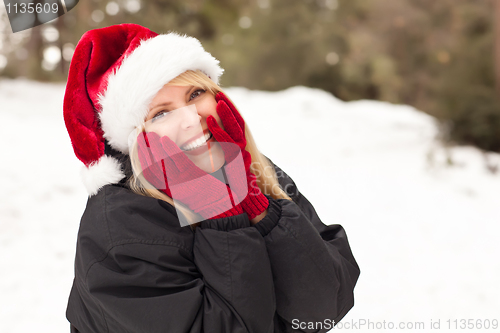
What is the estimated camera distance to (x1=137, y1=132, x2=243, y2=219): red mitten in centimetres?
112

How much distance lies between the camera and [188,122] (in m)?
1.16

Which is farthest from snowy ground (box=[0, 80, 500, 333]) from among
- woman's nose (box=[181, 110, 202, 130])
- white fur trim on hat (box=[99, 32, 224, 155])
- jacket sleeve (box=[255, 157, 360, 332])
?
woman's nose (box=[181, 110, 202, 130])

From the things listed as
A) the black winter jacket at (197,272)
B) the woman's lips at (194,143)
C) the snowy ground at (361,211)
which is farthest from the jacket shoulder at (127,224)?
the snowy ground at (361,211)

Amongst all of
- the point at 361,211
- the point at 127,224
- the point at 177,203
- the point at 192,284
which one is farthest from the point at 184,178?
the point at 361,211

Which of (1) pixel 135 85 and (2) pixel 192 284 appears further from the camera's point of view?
(1) pixel 135 85

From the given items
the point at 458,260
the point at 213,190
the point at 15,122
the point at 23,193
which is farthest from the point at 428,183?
the point at 15,122

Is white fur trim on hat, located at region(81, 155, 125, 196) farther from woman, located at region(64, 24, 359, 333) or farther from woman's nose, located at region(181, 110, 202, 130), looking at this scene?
woman's nose, located at region(181, 110, 202, 130)

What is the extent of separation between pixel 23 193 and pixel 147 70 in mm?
3090

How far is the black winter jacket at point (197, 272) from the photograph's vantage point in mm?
1018

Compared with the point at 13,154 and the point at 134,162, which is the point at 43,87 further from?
the point at 134,162

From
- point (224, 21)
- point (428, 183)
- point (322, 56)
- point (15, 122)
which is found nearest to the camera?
point (428, 183)

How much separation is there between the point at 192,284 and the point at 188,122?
0.50 meters

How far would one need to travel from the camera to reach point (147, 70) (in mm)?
1197

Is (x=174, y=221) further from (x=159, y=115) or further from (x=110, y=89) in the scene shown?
(x=110, y=89)
